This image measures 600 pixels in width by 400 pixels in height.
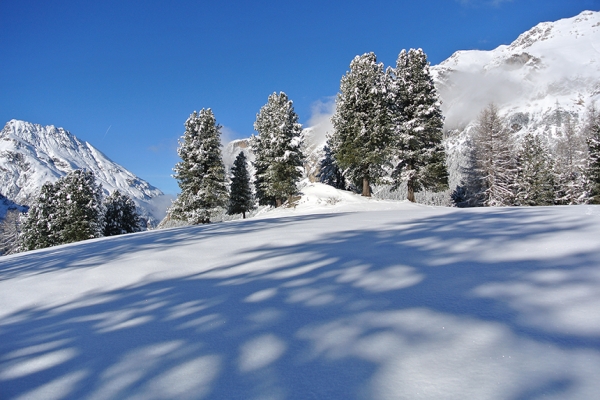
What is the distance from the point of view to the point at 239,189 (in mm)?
32906

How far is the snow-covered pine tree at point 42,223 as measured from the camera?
31150mm

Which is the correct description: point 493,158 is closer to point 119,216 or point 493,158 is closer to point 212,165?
point 212,165

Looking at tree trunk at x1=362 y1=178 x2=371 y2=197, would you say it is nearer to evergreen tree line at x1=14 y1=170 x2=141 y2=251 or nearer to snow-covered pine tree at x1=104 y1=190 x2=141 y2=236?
evergreen tree line at x1=14 y1=170 x2=141 y2=251

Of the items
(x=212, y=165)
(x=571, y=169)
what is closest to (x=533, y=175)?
(x=571, y=169)

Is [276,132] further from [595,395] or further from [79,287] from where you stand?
[595,395]

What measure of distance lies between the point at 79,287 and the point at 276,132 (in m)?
24.5

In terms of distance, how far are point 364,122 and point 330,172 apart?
13.5 meters

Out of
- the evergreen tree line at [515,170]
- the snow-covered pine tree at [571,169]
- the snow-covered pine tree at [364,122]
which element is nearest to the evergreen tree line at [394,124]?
the snow-covered pine tree at [364,122]

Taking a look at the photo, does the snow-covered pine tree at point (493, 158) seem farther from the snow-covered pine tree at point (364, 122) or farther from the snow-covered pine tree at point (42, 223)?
the snow-covered pine tree at point (42, 223)

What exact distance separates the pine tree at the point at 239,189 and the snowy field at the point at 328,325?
28891 mm

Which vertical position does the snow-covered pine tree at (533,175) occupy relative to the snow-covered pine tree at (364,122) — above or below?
below

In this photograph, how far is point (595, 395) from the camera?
135 centimetres

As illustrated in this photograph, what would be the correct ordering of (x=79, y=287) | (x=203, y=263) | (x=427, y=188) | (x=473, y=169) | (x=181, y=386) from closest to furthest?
(x=181, y=386) < (x=79, y=287) < (x=203, y=263) < (x=427, y=188) < (x=473, y=169)

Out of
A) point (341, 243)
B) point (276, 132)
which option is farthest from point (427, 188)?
point (341, 243)
